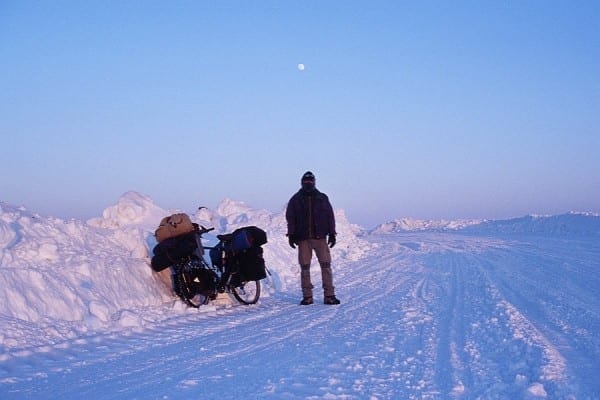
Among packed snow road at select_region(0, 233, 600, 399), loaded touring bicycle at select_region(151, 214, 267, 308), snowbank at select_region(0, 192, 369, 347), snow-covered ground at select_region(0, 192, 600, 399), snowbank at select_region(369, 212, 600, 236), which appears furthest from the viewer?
snowbank at select_region(369, 212, 600, 236)

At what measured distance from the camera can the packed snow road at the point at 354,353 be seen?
15.2ft

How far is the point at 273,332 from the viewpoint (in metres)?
6.96

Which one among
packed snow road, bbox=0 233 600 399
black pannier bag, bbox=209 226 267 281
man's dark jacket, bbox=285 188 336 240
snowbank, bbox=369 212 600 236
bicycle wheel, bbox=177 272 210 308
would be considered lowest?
snowbank, bbox=369 212 600 236

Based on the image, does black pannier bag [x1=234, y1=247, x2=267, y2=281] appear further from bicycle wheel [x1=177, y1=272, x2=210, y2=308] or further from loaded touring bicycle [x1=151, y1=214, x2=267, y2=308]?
bicycle wheel [x1=177, y1=272, x2=210, y2=308]

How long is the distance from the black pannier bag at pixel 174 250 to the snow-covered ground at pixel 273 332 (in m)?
0.39

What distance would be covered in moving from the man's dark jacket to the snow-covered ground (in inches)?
46.9

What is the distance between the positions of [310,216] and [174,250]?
231cm

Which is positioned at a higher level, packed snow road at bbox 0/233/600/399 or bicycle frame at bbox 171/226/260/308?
bicycle frame at bbox 171/226/260/308

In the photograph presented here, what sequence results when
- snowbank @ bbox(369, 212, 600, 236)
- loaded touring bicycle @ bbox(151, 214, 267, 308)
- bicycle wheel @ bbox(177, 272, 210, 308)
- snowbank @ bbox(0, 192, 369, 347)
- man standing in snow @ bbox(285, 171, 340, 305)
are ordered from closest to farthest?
snowbank @ bbox(0, 192, 369, 347) < bicycle wheel @ bbox(177, 272, 210, 308) < loaded touring bicycle @ bbox(151, 214, 267, 308) < man standing in snow @ bbox(285, 171, 340, 305) < snowbank @ bbox(369, 212, 600, 236)

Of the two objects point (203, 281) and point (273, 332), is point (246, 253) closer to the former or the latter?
point (203, 281)

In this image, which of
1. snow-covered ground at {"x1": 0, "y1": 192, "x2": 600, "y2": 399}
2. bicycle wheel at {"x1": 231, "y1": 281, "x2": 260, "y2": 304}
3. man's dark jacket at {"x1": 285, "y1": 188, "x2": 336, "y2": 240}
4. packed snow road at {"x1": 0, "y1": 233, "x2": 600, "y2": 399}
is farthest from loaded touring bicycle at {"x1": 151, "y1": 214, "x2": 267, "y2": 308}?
man's dark jacket at {"x1": 285, "y1": 188, "x2": 336, "y2": 240}

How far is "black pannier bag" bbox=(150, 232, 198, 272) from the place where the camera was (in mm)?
9055

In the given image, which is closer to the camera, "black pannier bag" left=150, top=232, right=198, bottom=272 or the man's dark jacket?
"black pannier bag" left=150, top=232, right=198, bottom=272

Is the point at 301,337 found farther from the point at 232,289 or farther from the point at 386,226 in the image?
the point at 386,226
